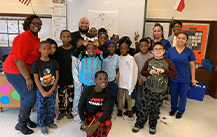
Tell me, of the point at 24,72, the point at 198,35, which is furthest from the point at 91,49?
the point at 198,35

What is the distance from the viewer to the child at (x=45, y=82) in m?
1.82

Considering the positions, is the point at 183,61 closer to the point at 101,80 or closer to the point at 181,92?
the point at 181,92

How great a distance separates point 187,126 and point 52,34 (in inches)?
132

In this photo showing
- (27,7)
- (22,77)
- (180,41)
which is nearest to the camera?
(22,77)

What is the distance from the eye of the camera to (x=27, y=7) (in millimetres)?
3590

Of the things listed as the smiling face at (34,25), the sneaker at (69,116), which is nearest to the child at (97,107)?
the sneaker at (69,116)

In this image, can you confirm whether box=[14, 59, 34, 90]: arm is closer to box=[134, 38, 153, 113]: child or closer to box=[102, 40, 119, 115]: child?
box=[102, 40, 119, 115]: child

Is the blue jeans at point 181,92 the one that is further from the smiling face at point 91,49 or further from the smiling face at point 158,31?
the smiling face at point 91,49

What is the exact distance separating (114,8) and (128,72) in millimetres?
1848

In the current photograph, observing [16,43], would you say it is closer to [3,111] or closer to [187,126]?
[3,111]

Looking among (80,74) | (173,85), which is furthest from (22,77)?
(173,85)

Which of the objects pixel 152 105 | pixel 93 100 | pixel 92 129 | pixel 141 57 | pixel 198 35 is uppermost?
pixel 198 35

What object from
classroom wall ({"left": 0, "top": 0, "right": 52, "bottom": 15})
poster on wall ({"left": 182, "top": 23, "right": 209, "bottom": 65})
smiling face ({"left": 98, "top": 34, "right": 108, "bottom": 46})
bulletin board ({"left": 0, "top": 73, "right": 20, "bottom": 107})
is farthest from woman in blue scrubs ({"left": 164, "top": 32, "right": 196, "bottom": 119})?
classroom wall ({"left": 0, "top": 0, "right": 52, "bottom": 15})

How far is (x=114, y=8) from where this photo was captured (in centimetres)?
341
